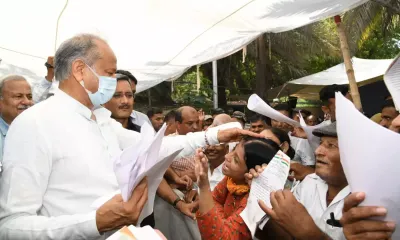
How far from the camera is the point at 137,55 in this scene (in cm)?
498

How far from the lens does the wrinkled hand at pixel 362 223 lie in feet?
3.49

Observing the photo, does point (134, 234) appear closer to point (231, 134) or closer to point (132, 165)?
point (132, 165)

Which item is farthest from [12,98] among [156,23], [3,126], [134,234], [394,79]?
[394,79]

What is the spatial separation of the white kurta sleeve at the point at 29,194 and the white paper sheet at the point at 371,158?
94cm

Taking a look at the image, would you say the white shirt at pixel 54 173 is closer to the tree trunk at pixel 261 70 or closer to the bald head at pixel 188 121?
the bald head at pixel 188 121

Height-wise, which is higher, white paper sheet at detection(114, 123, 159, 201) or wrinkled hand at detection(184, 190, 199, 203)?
white paper sheet at detection(114, 123, 159, 201)

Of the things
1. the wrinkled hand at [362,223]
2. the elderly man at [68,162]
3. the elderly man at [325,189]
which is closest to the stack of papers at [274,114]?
the elderly man at [325,189]

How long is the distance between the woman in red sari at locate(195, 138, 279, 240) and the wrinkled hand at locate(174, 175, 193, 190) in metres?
0.34

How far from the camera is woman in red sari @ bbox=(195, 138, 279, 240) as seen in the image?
6.64ft

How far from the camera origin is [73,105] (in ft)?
6.03

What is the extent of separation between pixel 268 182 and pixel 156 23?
2.79 metres

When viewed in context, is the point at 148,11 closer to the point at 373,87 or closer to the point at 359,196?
the point at 359,196

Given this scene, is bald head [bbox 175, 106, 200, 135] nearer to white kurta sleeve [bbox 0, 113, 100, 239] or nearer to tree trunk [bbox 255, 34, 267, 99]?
white kurta sleeve [bbox 0, 113, 100, 239]

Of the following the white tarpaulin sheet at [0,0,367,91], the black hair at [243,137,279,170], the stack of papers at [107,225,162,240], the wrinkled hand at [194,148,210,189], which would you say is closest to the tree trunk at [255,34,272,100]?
the white tarpaulin sheet at [0,0,367,91]
